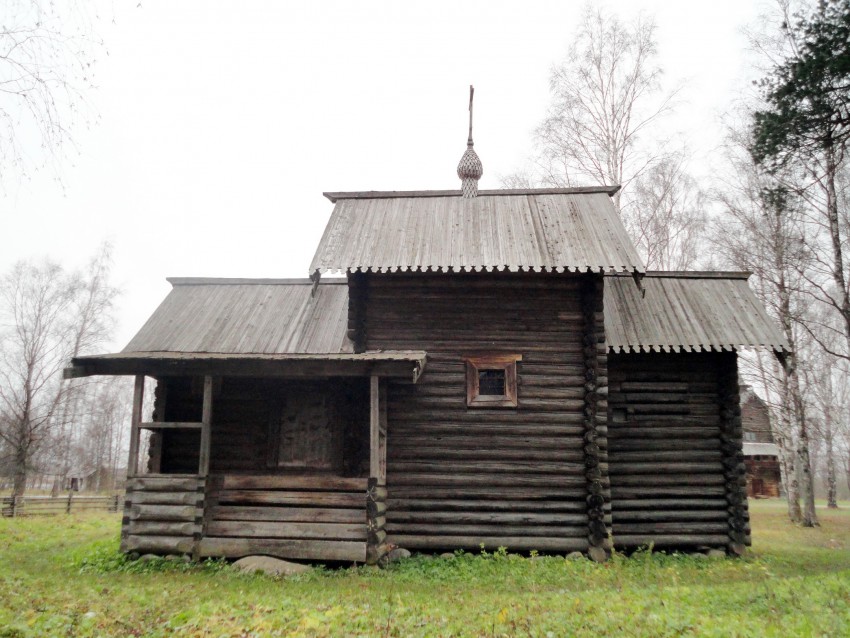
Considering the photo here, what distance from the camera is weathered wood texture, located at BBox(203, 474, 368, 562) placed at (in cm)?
1021

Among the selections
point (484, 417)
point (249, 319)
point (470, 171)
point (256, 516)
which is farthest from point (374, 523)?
point (470, 171)

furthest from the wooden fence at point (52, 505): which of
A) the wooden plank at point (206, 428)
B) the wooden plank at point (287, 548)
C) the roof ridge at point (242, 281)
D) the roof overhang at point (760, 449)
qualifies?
the roof overhang at point (760, 449)

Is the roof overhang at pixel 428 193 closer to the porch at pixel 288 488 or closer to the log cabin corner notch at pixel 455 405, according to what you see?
the log cabin corner notch at pixel 455 405

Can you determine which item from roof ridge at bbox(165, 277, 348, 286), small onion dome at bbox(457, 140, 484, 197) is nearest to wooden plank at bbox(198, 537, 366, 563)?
roof ridge at bbox(165, 277, 348, 286)

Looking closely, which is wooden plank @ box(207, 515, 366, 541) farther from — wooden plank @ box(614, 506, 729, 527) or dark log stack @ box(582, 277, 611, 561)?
wooden plank @ box(614, 506, 729, 527)

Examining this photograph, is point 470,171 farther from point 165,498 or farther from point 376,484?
point 165,498

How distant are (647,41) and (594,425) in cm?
1420

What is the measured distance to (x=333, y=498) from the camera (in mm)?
10477

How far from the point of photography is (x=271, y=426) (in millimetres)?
12242

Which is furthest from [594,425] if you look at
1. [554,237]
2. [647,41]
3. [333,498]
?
[647,41]

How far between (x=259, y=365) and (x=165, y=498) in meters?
2.74

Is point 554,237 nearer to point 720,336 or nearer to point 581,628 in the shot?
point 720,336

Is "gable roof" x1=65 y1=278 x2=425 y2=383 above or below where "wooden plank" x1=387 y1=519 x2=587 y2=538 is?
above

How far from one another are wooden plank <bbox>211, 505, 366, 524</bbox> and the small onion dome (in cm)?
753
